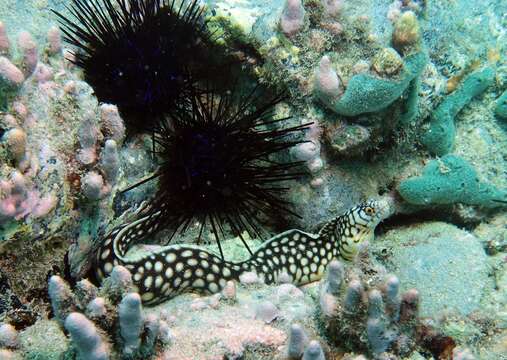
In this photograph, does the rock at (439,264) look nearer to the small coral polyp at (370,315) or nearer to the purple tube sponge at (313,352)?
the small coral polyp at (370,315)

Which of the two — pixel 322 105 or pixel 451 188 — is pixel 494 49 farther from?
pixel 322 105

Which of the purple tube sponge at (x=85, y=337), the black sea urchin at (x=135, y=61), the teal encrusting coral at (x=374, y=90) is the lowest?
the purple tube sponge at (x=85, y=337)

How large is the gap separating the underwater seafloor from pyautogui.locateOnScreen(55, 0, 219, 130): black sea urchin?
0.88 ft

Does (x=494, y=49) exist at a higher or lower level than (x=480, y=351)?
higher

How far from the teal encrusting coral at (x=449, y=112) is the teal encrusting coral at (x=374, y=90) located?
1.16 meters

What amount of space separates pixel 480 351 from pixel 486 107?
3.87 meters

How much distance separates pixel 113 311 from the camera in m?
2.45

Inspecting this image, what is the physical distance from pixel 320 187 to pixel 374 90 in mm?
1206

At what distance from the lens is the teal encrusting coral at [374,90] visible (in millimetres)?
3938

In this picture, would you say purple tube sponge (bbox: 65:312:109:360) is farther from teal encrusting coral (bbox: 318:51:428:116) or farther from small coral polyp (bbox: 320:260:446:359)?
teal encrusting coral (bbox: 318:51:428:116)

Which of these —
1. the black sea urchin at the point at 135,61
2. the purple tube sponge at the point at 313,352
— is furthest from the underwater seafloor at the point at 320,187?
the black sea urchin at the point at 135,61

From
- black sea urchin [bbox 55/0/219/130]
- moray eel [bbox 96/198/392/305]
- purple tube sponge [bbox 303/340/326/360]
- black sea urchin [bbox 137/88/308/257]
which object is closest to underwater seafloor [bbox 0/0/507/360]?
purple tube sponge [bbox 303/340/326/360]

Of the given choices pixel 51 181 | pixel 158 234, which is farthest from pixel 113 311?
pixel 158 234

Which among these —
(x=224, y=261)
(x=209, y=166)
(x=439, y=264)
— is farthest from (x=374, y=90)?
(x=224, y=261)
